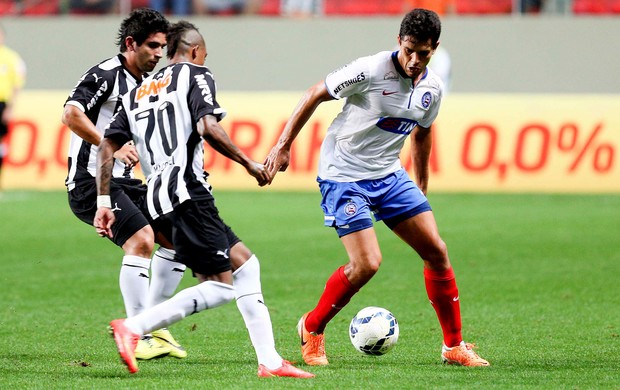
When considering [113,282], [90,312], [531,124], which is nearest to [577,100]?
[531,124]

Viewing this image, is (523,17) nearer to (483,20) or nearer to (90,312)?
(483,20)

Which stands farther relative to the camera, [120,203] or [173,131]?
[120,203]

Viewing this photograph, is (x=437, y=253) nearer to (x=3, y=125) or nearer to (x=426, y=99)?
(x=426, y=99)

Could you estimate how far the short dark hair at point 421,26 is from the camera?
621 centimetres

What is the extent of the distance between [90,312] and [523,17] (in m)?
15.0

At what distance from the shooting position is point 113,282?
33.6 feet

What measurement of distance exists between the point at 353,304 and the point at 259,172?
11.0 ft

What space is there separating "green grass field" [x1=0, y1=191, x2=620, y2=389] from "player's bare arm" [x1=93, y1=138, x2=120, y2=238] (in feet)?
2.59

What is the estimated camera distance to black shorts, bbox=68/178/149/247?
22.7ft

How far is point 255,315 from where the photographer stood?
19.6 ft

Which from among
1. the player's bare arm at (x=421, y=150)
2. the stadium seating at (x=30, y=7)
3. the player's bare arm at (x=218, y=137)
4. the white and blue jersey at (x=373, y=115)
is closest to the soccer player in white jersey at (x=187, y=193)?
the player's bare arm at (x=218, y=137)

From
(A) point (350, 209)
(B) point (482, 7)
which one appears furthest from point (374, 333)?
(B) point (482, 7)

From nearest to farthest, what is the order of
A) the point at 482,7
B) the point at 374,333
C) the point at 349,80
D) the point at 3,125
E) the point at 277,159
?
1. the point at 277,159
2. the point at 349,80
3. the point at 374,333
4. the point at 3,125
5. the point at 482,7

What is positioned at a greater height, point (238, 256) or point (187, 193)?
point (187, 193)
